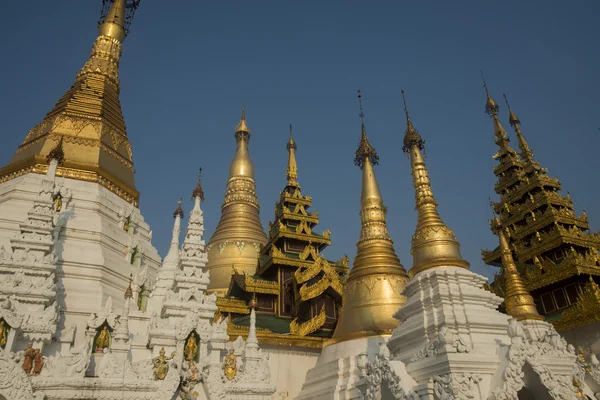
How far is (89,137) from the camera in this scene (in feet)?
62.2

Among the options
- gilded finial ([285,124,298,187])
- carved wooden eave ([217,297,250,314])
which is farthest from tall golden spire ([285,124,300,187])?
carved wooden eave ([217,297,250,314])

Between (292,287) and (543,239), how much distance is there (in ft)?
39.7

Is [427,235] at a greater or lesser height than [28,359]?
greater

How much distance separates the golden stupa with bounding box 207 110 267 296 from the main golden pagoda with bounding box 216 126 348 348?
2.90 metres

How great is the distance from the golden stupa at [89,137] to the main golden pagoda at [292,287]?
6859mm

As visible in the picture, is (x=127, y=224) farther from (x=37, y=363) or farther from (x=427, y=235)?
(x=427, y=235)

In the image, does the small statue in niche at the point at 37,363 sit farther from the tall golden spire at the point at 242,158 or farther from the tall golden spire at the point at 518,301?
the tall golden spire at the point at 242,158

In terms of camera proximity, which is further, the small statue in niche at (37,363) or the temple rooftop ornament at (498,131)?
the temple rooftop ornament at (498,131)

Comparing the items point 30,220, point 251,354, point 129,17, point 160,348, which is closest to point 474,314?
point 251,354

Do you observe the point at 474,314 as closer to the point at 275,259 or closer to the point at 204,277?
the point at 204,277

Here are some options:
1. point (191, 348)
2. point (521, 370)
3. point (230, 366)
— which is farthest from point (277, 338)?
point (521, 370)

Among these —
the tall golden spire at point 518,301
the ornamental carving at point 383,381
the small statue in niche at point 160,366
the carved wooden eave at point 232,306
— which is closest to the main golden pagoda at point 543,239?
the tall golden spire at point 518,301

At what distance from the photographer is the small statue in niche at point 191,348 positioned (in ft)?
37.0

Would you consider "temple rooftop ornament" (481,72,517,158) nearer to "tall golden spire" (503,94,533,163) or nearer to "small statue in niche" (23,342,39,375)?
"tall golden spire" (503,94,533,163)
